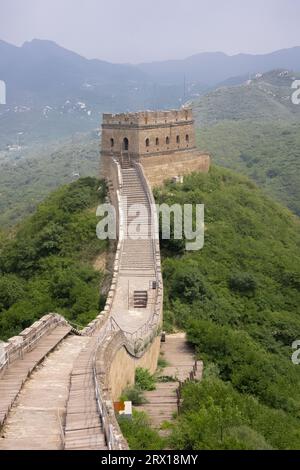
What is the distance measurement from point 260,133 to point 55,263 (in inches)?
3212

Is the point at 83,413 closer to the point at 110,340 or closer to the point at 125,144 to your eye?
the point at 110,340

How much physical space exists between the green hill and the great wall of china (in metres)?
39.7

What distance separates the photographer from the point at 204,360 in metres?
21.2

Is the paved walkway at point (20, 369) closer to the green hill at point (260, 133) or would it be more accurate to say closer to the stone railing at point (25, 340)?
the stone railing at point (25, 340)

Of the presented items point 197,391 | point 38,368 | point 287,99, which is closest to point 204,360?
point 197,391

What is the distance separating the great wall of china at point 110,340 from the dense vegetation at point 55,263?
4.13ft

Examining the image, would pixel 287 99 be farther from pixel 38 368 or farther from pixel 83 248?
pixel 38 368

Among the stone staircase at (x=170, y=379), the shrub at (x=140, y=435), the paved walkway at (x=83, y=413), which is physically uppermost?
the paved walkway at (x=83, y=413)

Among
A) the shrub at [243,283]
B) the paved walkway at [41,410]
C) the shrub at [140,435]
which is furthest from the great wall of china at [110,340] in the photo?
the shrub at [243,283]

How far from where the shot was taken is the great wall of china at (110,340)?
12219mm

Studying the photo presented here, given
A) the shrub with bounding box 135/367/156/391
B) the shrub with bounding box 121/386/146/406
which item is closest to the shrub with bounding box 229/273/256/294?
the shrub with bounding box 135/367/156/391
